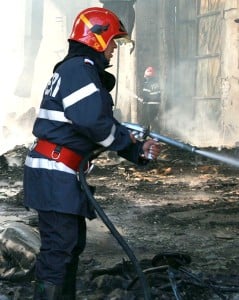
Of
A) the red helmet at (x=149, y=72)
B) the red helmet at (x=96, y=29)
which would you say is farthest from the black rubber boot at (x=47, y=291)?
the red helmet at (x=149, y=72)

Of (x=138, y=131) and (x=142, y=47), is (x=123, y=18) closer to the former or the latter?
(x=142, y=47)

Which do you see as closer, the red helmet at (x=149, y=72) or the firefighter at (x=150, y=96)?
the red helmet at (x=149, y=72)

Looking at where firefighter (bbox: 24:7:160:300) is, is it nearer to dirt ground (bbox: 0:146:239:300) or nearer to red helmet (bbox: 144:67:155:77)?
dirt ground (bbox: 0:146:239:300)

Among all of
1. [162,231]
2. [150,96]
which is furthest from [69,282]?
[150,96]

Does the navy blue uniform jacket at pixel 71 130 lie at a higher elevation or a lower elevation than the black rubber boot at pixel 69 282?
higher

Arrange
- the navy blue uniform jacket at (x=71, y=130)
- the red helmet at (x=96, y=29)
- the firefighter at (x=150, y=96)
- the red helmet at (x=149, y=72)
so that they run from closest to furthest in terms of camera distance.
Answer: the navy blue uniform jacket at (x=71, y=130) < the red helmet at (x=96, y=29) < the red helmet at (x=149, y=72) < the firefighter at (x=150, y=96)

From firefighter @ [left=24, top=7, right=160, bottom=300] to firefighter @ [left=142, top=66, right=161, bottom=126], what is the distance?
38.8ft

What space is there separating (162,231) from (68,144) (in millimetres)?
2676

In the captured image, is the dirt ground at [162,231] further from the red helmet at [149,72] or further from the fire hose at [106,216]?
the red helmet at [149,72]

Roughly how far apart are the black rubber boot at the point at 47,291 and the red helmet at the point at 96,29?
1.37m

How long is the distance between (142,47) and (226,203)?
32.4 feet

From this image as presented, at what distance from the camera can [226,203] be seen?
684 cm

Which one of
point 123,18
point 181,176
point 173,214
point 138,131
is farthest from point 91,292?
point 123,18

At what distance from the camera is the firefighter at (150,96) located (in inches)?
595
